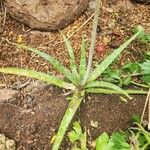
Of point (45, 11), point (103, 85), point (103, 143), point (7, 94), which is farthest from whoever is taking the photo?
point (45, 11)

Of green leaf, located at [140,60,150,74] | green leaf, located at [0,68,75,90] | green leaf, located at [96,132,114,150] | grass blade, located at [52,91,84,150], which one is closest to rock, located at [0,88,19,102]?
green leaf, located at [0,68,75,90]

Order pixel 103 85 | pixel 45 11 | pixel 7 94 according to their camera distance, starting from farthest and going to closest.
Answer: pixel 45 11 → pixel 7 94 → pixel 103 85

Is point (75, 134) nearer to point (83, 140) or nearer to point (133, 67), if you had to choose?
point (83, 140)

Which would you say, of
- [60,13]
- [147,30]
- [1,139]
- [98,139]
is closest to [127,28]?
[147,30]

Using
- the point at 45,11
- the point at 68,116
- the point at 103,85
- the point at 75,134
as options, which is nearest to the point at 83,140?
the point at 75,134

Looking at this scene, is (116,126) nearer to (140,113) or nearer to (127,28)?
(140,113)

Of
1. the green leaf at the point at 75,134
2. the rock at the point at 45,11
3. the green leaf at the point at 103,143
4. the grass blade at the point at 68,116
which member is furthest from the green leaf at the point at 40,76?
the rock at the point at 45,11
